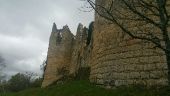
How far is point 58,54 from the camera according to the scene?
3312cm

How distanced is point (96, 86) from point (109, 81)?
104 centimetres

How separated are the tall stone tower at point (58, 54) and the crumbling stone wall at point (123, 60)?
16815 mm

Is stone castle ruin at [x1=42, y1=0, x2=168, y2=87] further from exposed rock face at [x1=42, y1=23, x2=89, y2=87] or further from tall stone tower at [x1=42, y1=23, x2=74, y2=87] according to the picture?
tall stone tower at [x1=42, y1=23, x2=74, y2=87]

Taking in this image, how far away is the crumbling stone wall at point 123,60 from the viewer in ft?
38.1

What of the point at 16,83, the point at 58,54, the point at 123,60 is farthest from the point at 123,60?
the point at 16,83

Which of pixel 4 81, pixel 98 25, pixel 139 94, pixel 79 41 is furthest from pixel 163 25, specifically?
pixel 4 81

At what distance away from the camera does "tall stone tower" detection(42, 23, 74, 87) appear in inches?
1254

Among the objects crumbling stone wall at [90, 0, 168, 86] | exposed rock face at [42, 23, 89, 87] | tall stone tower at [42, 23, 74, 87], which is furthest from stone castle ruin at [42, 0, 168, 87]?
tall stone tower at [42, 23, 74, 87]

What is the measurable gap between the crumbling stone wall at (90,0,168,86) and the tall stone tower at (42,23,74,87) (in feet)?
55.2

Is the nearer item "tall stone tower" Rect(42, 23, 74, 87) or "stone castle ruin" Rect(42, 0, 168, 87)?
"stone castle ruin" Rect(42, 0, 168, 87)

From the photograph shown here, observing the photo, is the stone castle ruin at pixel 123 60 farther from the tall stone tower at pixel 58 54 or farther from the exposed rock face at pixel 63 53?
the tall stone tower at pixel 58 54

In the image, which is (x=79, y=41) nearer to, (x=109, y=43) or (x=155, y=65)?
(x=109, y=43)

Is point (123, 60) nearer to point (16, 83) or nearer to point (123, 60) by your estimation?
point (123, 60)

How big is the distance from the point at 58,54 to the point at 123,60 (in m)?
20.7
